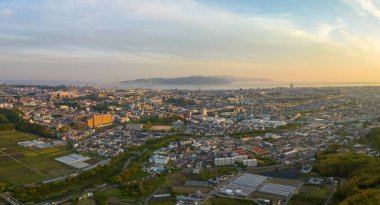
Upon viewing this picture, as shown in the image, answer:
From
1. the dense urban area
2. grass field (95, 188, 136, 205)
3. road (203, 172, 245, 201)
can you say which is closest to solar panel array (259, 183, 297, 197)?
the dense urban area

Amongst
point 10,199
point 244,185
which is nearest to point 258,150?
point 244,185

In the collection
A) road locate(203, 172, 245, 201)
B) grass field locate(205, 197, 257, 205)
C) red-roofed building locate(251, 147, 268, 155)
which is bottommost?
grass field locate(205, 197, 257, 205)

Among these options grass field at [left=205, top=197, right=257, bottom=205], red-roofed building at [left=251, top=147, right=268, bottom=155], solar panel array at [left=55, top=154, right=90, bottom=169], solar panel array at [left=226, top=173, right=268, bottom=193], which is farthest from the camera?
red-roofed building at [left=251, top=147, right=268, bottom=155]

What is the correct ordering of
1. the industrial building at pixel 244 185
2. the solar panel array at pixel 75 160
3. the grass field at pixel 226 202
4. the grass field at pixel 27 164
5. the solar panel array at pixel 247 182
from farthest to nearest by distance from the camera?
the solar panel array at pixel 75 160 → the grass field at pixel 27 164 → the solar panel array at pixel 247 182 → the industrial building at pixel 244 185 → the grass field at pixel 226 202

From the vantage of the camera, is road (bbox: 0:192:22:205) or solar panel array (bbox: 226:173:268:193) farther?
solar panel array (bbox: 226:173:268:193)

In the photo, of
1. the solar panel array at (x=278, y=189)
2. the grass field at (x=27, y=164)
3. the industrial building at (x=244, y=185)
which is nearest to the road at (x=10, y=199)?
the grass field at (x=27, y=164)

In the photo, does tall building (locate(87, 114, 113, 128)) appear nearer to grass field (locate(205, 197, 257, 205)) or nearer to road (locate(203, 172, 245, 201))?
road (locate(203, 172, 245, 201))

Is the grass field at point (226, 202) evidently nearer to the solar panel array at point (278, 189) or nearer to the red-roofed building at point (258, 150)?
the solar panel array at point (278, 189)
